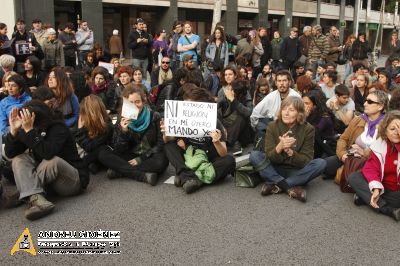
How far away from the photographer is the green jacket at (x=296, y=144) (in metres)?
4.96

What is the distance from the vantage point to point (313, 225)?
4.20 metres

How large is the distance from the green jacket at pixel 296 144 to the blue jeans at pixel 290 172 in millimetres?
→ 73

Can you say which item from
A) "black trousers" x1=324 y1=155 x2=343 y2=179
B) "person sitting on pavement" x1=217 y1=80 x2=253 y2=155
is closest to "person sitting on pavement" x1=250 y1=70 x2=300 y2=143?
"person sitting on pavement" x1=217 y1=80 x2=253 y2=155

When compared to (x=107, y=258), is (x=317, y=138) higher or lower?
higher

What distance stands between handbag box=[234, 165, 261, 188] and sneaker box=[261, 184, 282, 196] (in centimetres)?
26

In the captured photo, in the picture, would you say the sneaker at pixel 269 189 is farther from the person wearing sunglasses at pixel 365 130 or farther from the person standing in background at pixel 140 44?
the person standing in background at pixel 140 44

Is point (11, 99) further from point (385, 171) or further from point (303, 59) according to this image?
point (303, 59)

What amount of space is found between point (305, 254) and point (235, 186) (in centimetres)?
175

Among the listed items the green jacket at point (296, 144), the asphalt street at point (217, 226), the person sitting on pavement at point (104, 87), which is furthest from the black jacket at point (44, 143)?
the person sitting on pavement at point (104, 87)

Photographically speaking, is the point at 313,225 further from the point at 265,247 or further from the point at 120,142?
the point at 120,142

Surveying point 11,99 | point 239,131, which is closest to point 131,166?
point 11,99

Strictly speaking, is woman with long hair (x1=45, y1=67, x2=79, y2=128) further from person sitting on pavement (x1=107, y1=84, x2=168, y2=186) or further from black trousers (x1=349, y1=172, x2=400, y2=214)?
black trousers (x1=349, y1=172, x2=400, y2=214)

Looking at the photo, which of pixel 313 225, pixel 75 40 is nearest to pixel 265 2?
pixel 75 40

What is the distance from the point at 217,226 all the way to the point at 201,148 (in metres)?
1.35
